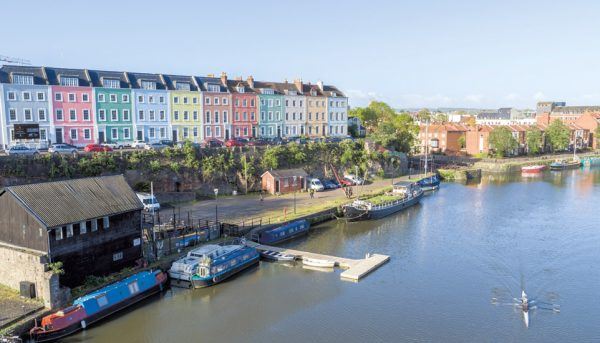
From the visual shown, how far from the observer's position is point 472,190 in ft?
200

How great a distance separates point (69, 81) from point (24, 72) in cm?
394

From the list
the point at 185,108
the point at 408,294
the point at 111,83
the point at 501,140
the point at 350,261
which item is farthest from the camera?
the point at 501,140

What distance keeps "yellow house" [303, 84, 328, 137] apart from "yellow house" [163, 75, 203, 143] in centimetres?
1813

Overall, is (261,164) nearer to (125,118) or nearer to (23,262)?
(125,118)

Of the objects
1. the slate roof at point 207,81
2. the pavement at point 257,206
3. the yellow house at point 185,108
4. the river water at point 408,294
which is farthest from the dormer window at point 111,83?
the river water at point 408,294

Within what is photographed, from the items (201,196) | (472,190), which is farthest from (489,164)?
(201,196)

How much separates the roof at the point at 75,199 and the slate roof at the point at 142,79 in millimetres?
29409

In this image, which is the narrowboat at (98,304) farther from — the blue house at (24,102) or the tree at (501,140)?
the tree at (501,140)

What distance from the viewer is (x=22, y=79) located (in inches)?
1788

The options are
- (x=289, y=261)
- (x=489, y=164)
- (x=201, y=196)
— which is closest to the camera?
(x=289, y=261)

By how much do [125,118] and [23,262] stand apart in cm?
3264

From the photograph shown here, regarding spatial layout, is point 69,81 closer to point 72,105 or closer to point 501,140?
point 72,105

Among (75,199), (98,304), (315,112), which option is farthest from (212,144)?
(98,304)

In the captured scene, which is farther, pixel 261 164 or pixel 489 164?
pixel 489 164
